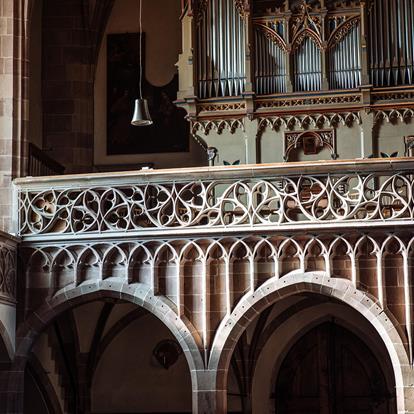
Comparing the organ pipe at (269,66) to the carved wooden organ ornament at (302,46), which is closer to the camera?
the carved wooden organ ornament at (302,46)

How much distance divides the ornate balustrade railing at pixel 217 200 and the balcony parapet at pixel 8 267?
1.14ft

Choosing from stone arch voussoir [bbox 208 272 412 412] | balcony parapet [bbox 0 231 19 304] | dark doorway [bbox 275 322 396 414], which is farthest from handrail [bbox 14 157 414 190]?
dark doorway [bbox 275 322 396 414]

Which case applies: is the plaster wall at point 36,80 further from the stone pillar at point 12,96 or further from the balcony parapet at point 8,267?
the balcony parapet at point 8,267

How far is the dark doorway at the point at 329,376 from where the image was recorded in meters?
21.0

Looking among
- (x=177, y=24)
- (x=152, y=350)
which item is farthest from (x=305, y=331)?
(x=177, y=24)

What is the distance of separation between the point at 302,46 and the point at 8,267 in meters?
5.84

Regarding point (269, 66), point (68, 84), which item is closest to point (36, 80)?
point (68, 84)

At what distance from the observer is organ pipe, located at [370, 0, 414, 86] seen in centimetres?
1859

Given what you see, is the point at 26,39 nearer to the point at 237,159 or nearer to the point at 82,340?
A: the point at 237,159

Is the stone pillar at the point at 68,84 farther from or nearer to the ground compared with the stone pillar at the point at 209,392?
farther from the ground

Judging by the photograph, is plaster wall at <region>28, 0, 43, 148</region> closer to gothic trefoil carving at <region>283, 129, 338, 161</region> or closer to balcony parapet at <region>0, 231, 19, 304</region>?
balcony parapet at <region>0, 231, 19, 304</region>

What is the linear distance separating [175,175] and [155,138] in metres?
4.89

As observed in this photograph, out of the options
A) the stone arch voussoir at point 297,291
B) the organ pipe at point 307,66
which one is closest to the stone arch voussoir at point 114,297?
the stone arch voussoir at point 297,291

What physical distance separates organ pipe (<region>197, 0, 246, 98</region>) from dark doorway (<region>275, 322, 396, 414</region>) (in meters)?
4.85
